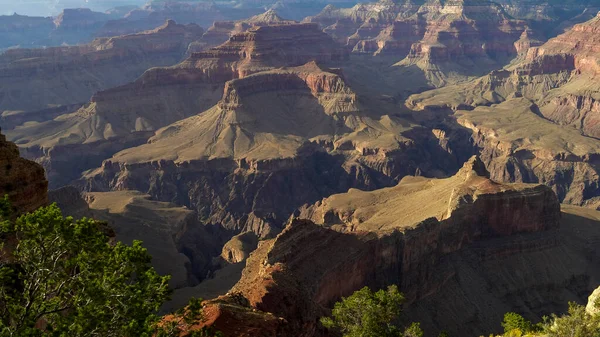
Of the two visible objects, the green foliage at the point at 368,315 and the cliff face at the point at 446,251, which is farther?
the cliff face at the point at 446,251

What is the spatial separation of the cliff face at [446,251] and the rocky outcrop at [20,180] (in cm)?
2740

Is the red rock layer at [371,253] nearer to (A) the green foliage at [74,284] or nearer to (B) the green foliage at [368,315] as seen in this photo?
(B) the green foliage at [368,315]

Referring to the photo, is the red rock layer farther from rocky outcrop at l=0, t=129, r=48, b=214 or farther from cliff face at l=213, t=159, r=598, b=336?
rocky outcrop at l=0, t=129, r=48, b=214

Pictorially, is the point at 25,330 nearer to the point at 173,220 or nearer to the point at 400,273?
the point at 400,273

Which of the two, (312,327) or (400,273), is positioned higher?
(312,327)

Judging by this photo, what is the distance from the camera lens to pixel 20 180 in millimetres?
38156

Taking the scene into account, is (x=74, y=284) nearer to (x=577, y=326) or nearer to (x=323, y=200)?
(x=577, y=326)

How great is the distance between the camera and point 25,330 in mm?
21719

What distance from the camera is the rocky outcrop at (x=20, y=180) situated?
3734 centimetres

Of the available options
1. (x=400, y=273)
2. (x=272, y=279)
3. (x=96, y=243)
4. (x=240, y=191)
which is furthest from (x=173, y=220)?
(x=96, y=243)

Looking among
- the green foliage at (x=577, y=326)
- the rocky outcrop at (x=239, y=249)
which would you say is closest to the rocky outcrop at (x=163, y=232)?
the rocky outcrop at (x=239, y=249)

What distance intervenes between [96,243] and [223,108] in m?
155

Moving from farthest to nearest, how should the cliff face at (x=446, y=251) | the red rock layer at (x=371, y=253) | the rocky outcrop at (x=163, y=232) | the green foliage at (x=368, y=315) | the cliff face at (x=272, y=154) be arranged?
the cliff face at (x=272, y=154) → the rocky outcrop at (x=163, y=232) → the cliff face at (x=446, y=251) → the red rock layer at (x=371, y=253) → the green foliage at (x=368, y=315)

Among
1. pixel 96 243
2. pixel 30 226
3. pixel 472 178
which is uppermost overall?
pixel 30 226
